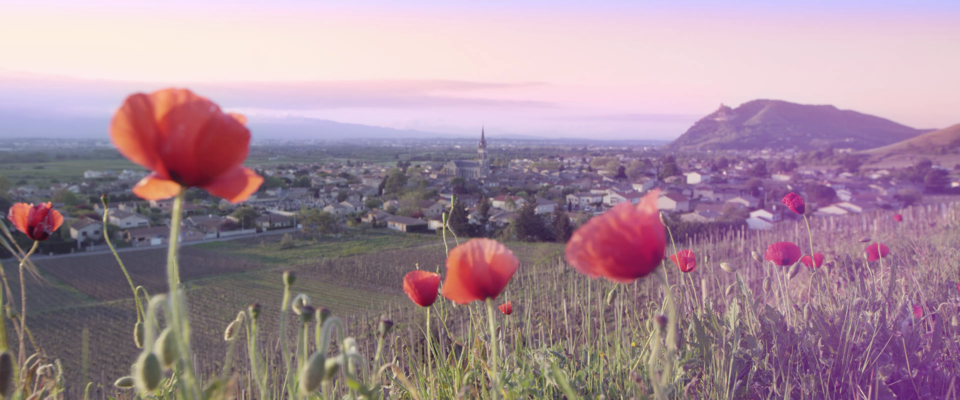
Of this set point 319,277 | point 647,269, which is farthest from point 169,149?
point 319,277

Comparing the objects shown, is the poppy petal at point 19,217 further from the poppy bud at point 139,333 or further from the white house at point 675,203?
the white house at point 675,203

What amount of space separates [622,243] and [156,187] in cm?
61

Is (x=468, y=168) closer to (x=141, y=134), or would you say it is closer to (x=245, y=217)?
(x=245, y=217)

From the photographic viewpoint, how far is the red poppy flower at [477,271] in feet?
2.84

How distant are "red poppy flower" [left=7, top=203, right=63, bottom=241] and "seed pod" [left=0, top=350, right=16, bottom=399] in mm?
479

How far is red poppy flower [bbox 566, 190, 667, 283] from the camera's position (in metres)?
0.68

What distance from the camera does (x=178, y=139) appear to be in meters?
0.64

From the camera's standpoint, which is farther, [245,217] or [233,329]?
[245,217]

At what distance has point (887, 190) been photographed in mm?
15148

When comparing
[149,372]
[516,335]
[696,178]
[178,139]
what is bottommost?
[696,178]

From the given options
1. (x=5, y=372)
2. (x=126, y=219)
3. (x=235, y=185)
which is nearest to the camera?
(x=235, y=185)

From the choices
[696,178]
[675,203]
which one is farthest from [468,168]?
[675,203]

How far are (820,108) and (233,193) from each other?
90.6 metres

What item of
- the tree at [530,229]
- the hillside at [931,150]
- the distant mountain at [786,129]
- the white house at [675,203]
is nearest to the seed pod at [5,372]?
the tree at [530,229]
